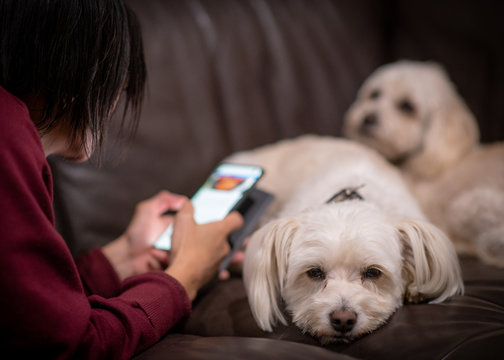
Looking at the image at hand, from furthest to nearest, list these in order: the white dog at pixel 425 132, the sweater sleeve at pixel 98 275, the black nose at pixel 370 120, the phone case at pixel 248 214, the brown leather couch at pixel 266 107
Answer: the black nose at pixel 370 120, the white dog at pixel 425 132, the phone case at pixel 248 214, the sweater sleeve at pixel 98 275, the brown leather couch at pixel 266 107

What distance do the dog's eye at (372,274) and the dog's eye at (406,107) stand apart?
1.20 meters

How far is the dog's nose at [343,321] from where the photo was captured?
88cm

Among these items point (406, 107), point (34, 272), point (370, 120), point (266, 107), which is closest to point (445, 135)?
point (406, 107)

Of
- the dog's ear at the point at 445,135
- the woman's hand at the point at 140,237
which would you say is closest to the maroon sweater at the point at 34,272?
the woman's hand at the point at 140,237

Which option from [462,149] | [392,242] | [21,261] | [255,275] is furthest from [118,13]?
[462,149]

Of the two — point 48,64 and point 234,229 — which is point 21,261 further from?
point 234,229

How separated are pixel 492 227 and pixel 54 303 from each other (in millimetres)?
1370

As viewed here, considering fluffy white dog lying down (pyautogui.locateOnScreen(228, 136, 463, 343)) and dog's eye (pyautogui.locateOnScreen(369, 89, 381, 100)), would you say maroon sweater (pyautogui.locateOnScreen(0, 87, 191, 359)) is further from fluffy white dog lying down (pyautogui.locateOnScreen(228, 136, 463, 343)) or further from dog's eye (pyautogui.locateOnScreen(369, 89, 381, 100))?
dog's eye (pyautogui.locateOnScreen(369, 89, 381, 100))

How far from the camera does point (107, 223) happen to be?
1434 millimetres

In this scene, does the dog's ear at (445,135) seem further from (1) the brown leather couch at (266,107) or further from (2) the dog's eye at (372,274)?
(2) the dog's eye at (372,274)

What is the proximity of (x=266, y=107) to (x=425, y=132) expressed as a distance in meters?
0.71

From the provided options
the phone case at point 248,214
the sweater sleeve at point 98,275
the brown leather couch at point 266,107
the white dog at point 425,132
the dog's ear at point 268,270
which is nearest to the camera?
the brown leather couch at point 266,107

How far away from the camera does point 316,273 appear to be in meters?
1.01

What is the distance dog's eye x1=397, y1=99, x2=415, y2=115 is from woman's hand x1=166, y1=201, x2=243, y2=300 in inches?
44.7
